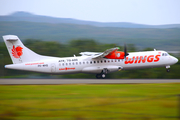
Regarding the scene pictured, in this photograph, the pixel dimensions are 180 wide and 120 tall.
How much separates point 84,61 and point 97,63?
134 centimetres

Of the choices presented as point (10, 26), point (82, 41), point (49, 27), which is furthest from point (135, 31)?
point (82, 41)

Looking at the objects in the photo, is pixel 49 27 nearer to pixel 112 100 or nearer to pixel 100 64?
pixel 100 64

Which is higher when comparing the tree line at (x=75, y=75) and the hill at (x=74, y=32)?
the tree line at (x=75, y=75)

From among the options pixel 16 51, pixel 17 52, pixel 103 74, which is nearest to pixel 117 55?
pixel 103 74

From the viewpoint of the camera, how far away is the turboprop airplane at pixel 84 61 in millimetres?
20766

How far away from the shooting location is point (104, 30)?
136750mm

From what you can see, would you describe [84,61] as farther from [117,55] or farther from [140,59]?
[140,59]

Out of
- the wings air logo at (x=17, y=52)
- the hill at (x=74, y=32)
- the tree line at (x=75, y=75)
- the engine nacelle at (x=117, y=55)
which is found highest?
the wings air logo at (x=17, y=52)

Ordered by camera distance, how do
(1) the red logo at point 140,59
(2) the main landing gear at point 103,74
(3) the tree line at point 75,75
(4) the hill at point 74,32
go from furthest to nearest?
(4) the hill at point 74,32 < (3) the tree line at point 75,75 < (1) the red logo at point 140,59 < (2) the main landing gear at point 103,74

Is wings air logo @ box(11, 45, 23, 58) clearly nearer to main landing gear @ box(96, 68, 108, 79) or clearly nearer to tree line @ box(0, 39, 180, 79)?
tree line @ box(0, 39, 180, 79)

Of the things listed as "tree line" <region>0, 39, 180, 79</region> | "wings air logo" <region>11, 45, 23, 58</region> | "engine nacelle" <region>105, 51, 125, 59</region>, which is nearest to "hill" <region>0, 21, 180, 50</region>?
"tree line" <region>0, 39, 180, 79</region>

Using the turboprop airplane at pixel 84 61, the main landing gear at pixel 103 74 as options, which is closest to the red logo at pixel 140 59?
the turboprop airplane at pixel 84 61

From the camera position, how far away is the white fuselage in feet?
70.9

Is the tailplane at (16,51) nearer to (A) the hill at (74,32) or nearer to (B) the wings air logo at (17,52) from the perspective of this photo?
(B) the wings air logo at (17,52)
